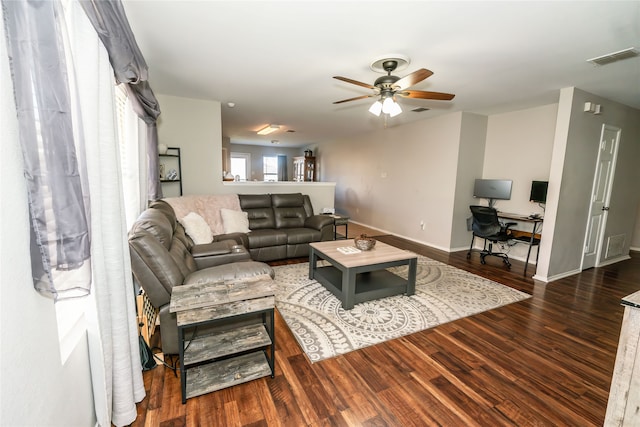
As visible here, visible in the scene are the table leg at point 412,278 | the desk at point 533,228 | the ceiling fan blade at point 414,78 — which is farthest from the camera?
the desk at point 533,228

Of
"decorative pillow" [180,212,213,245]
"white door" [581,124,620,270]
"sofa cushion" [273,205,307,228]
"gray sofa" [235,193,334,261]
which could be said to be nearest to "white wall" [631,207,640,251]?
"white door" [581,124,620,270]

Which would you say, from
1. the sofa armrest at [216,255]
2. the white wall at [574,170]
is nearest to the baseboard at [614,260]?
the white wall at [574,170]

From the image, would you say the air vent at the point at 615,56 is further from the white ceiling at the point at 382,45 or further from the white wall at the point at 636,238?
the white wall at the point at 636,238

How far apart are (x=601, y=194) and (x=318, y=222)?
14.0ft

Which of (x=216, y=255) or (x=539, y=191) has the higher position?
(x=539, y=191)

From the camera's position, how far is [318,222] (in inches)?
179

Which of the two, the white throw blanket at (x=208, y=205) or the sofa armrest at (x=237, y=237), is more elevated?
the white throw blanket at (x=208, y=205)

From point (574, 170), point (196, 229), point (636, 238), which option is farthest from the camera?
point (636, 238)

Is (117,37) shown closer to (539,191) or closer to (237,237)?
(237,237)

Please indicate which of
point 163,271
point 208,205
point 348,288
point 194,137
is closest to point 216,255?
point 163,271

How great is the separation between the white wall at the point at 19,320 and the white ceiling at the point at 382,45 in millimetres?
1614

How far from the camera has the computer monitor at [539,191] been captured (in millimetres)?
3972

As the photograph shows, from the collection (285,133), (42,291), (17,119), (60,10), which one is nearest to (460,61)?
(60,10)

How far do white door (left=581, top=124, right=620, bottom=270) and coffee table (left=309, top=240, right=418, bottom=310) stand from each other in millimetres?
3096
